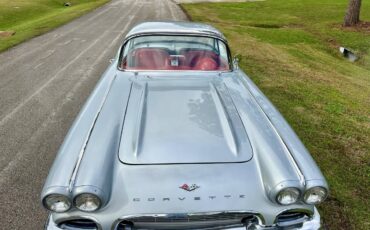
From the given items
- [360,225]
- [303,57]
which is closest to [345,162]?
[360,225]

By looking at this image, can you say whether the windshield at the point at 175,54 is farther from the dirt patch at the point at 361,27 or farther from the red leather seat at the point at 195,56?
the dirt patch at the point at 361,27

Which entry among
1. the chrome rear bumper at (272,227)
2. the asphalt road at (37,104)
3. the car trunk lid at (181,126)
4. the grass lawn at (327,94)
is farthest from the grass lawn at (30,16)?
the chrome rear bumper at (272,227)

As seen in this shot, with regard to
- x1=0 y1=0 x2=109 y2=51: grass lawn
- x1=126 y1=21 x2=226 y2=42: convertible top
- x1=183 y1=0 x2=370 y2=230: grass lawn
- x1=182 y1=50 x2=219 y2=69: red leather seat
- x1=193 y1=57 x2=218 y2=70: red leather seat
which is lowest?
x1=183 y1=0 x2=370 y2=230: grass lawn

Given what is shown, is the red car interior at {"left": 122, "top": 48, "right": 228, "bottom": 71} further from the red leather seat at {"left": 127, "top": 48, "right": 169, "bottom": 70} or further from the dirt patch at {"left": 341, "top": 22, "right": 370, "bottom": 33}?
the dirt patch at {"left": 341, "top": 22, "right": 370, "bottom": 33}

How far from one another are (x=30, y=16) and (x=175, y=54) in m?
28.1

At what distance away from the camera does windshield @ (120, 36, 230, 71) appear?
504cm

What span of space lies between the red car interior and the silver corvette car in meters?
0.86

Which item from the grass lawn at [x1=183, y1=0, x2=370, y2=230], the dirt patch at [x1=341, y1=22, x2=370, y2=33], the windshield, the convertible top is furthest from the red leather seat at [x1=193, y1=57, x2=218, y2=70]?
the dirt patch at [x1=341, y1=22, x2=370, y2=33]

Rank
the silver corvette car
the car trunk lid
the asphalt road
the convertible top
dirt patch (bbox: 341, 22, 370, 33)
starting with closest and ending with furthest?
the silver corvette car → the car trunk lid → the asphalt road → the convertible top → dirt patch (bbox: 341, 22, 370, 33)

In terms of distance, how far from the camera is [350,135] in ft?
20.8

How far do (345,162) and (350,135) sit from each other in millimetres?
1166

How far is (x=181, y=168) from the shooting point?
2.89 metres

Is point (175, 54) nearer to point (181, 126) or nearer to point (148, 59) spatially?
point (148, 59)

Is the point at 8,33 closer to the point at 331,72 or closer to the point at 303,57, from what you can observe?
the point at 303,57
